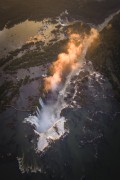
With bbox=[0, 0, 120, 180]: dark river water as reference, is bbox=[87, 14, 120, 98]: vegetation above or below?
above

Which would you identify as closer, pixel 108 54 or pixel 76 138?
pixel 76 138

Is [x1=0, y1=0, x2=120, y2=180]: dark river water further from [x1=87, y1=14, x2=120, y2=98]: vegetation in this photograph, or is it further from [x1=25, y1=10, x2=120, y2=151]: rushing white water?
[x1=25, y1=10, x2=120, y2=151]: rushing white water

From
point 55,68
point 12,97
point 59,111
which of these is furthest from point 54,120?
point 55,68

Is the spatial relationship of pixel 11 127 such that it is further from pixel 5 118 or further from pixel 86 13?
pixel 86 13

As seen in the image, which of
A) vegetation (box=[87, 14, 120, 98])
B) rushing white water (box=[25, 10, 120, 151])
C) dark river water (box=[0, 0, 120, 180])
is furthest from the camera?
vegetation (box=[87, 14, 120, 98])

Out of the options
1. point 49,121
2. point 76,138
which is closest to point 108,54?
point 49,121

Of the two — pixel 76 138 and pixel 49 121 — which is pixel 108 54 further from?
pixel 76 138

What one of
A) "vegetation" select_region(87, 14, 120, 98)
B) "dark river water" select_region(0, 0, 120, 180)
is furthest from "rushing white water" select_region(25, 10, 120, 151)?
"vegetation" select_region(87, 14, 120, 98)

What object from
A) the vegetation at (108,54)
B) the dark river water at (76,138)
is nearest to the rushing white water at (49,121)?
the dark river water at (76,138)
